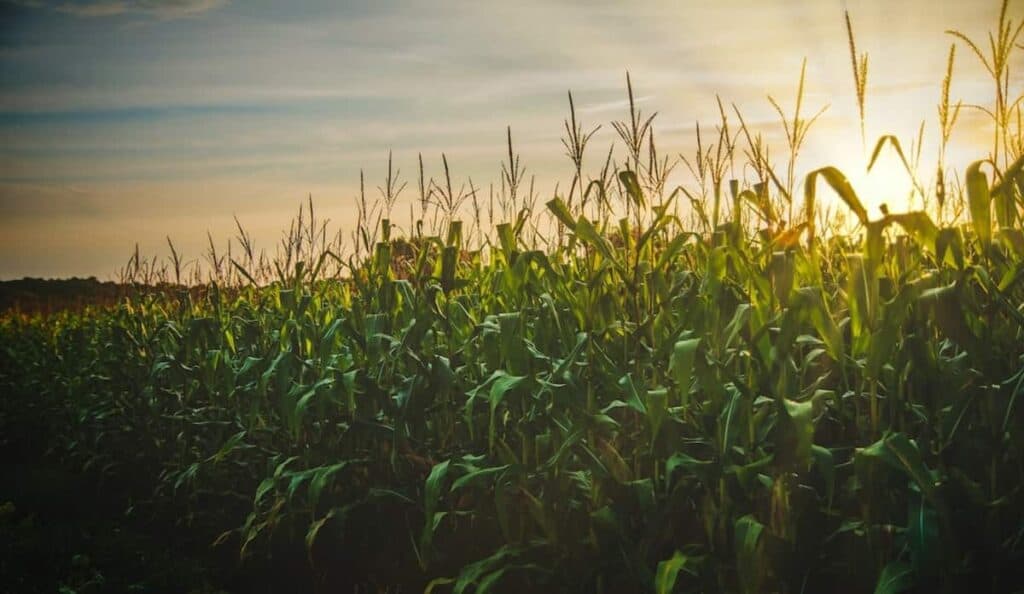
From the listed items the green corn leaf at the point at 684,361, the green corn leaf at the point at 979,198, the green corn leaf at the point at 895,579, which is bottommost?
the green corn leaf at the point at 895,579

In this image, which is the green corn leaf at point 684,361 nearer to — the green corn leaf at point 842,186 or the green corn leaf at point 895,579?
the green corn leaf at point 842,186

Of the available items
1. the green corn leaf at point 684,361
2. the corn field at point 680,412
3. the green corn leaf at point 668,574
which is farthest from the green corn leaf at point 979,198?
the green corn leaf at point 668,574

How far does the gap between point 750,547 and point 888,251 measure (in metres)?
1.27

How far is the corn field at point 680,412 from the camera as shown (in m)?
2.29

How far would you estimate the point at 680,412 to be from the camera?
9.21 ft

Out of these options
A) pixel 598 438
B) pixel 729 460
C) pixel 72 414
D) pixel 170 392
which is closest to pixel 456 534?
pixel 598 438

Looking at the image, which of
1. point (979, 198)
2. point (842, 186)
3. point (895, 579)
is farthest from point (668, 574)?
point (979, 198)

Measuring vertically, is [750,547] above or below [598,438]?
below

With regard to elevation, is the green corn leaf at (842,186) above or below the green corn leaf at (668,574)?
above

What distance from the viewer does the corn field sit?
2.29 m

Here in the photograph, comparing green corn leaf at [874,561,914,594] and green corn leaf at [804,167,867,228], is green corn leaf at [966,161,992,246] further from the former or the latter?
green corn leaf at [874,561,914,594]

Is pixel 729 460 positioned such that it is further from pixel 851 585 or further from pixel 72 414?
pixel 72 414

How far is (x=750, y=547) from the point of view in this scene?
7.43ft

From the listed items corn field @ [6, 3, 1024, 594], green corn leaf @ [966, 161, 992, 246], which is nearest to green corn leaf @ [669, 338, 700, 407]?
corn field @ [6, 3, 1024, 594]
